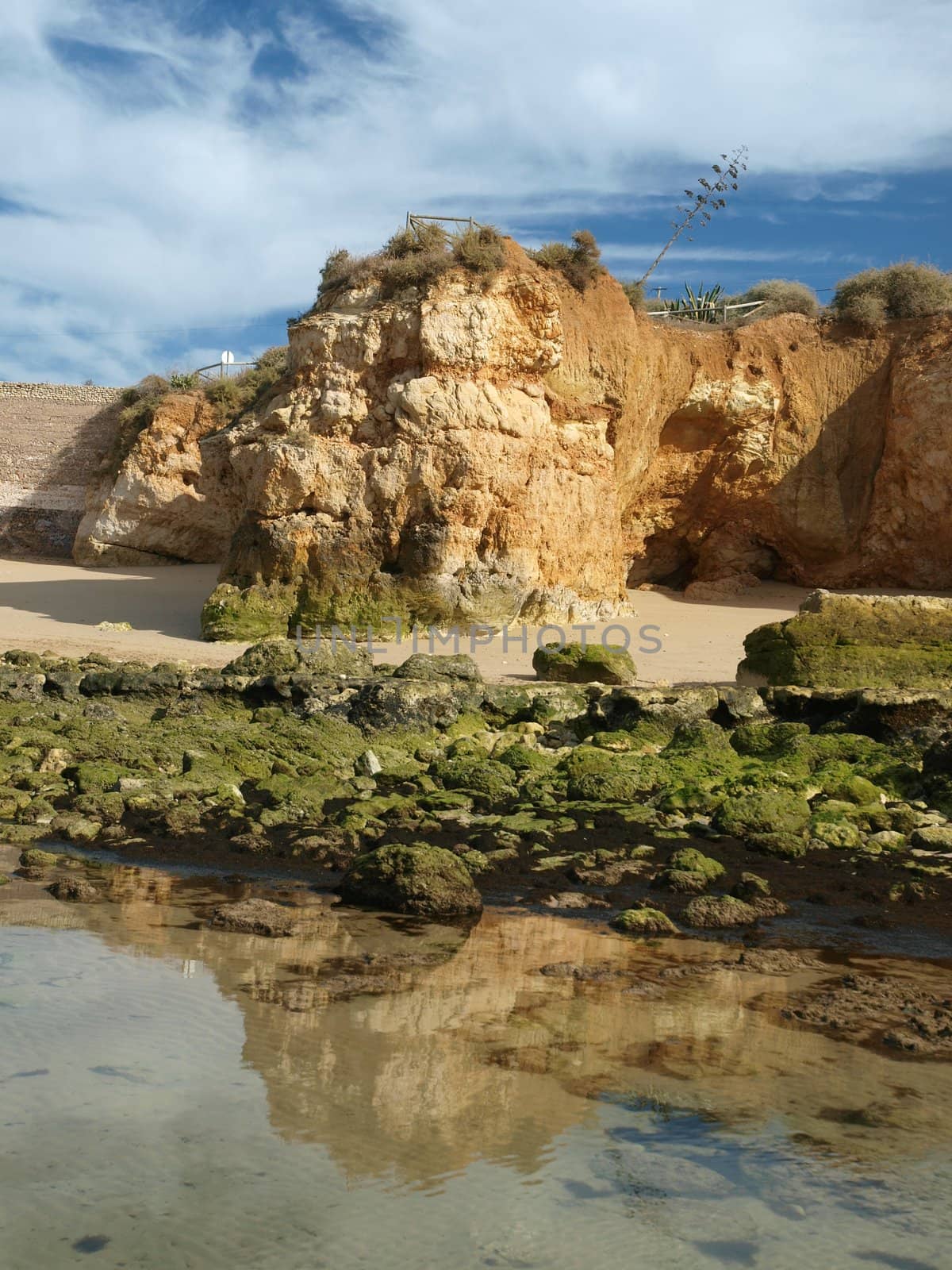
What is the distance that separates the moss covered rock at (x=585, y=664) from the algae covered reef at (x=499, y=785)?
41.6 inches

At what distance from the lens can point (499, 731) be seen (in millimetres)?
12570

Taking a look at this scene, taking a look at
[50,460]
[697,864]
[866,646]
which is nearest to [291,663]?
[866,646]

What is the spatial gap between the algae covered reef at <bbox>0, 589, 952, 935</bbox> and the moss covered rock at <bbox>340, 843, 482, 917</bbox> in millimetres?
14

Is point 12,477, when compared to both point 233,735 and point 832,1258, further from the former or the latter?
point 832,1258

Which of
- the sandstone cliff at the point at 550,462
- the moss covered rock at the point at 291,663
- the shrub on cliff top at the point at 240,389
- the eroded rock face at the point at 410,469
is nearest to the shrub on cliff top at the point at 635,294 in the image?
the sandstone cliff at the point at 550,462

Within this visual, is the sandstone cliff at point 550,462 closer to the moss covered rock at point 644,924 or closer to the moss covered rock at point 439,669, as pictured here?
the moss covered rock at point 439,669

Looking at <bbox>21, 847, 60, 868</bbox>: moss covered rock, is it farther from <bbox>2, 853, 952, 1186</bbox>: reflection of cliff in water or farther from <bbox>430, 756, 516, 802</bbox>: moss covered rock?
<bbox>430, 756, 516, 802</bbox>: moss covered rock

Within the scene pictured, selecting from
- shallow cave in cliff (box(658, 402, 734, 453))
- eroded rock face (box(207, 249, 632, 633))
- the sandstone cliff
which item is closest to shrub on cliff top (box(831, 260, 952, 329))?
the sandstone cliff

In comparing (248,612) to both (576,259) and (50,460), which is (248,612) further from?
(50,460)

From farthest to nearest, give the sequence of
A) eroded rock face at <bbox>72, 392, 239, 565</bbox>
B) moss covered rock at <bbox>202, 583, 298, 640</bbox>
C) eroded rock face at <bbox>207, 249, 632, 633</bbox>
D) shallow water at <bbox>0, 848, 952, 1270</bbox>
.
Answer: eroded rock face at <bbox>72, 392, 239, 565</bbox> < eroded rock face at <bbox>207, 249, 632, 633</bbox> < moss covered rock at <bbox>202, 583, 298, 640</bbox> < shallow water at <bbox>0, 848, 952, 1270</bbox>

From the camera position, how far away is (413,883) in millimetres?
6551

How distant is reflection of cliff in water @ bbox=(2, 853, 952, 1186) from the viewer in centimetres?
379

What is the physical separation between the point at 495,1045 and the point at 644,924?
77.6 inches

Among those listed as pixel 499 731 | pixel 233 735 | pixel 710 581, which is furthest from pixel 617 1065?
pixel 710 581
